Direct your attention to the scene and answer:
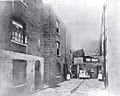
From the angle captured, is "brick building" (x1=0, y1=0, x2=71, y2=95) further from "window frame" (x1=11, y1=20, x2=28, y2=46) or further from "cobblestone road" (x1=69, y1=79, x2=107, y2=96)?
"cobblestone road" (x1=69, y1=79, x2=107, y2=96)

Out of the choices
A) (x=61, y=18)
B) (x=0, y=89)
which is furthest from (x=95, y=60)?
(x=0, y=89)

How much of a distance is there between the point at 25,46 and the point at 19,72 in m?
1.79

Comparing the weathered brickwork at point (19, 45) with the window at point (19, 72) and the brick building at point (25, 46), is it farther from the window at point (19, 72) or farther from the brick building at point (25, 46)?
the window at point (19, 72)

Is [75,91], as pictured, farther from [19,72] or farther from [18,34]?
[18,34]

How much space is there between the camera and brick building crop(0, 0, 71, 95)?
32.2ft

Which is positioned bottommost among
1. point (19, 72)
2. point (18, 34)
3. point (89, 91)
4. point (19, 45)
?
point (89, 91)

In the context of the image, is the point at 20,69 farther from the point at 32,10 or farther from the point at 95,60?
the point at 95,60

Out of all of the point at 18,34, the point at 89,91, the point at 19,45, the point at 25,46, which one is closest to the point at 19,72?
the point at 19,45

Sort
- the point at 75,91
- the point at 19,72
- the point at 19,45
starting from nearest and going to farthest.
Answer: the point at 19,45 → the point at 19,72 → the point at 75,91

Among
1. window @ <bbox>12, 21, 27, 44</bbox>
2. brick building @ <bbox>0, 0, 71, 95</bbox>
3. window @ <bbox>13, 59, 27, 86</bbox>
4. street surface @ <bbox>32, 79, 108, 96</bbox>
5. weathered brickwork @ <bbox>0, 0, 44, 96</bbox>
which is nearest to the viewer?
weathered brickwork @ <bbox>0, 0, 44, 96</bbox>

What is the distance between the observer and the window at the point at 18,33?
11189 mm

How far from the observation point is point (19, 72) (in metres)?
11.9

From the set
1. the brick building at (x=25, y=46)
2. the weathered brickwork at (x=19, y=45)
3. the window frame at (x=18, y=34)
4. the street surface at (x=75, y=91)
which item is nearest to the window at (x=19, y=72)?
the brick building at (x=25, y=46)

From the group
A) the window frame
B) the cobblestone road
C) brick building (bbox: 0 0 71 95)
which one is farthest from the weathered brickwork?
the cobblestone road
